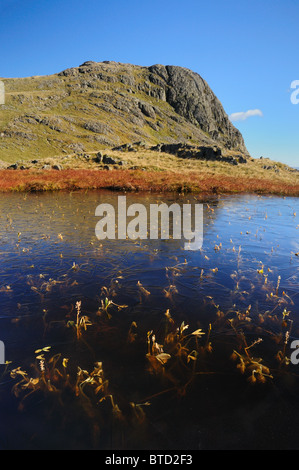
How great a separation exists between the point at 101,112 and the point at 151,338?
160 meters

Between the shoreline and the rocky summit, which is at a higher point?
the rocky summit

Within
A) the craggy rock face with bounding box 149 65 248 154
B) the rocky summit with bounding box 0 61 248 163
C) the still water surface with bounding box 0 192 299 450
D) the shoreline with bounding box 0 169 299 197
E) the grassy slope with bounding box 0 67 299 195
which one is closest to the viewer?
the still water surface with bounding box 0 192 299 450

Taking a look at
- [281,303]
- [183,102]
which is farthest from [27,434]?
[183,102]

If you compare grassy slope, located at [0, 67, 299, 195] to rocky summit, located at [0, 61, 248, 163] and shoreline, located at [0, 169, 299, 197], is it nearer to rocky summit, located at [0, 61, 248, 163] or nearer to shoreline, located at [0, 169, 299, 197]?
shoreline, located at [0, 169, 299, 197]

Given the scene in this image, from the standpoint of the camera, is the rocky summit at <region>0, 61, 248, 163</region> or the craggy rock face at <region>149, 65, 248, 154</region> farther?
the craggy rock face at <region>149, 65, 248, 154</region>

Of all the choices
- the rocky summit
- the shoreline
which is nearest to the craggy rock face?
the rocky summit

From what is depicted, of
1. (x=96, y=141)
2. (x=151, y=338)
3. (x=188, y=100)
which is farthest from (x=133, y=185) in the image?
(x=188, y=100)

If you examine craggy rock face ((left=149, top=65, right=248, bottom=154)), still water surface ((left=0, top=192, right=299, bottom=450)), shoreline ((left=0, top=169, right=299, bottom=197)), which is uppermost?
craggy rock face ((left=149, top=65, right=248, bottom=154))

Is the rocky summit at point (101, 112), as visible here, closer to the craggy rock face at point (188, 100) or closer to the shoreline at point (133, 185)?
the craggy rock face at point (188, 100)

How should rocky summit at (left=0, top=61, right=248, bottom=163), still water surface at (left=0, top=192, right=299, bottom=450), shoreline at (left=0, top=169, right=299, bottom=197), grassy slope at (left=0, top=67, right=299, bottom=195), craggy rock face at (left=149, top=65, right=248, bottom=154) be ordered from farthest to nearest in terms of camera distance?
craggy rock face at (left=149, top=65, right=248, bottom=154) < rocky summit at (left=0, top=61, right=248, bottom=163) < grassy slope at (left=0, top=67, right=299, bottom=195) < shoreline at (left=0, top=169, right=299, bottom=197) < still water surface at (left=0, top=192, right=299, bottom=450)

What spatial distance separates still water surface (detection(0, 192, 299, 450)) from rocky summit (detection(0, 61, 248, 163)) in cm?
4822

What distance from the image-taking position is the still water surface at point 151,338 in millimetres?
2637

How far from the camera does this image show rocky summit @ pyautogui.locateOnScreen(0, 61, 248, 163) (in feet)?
325

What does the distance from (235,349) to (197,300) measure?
152 cm
